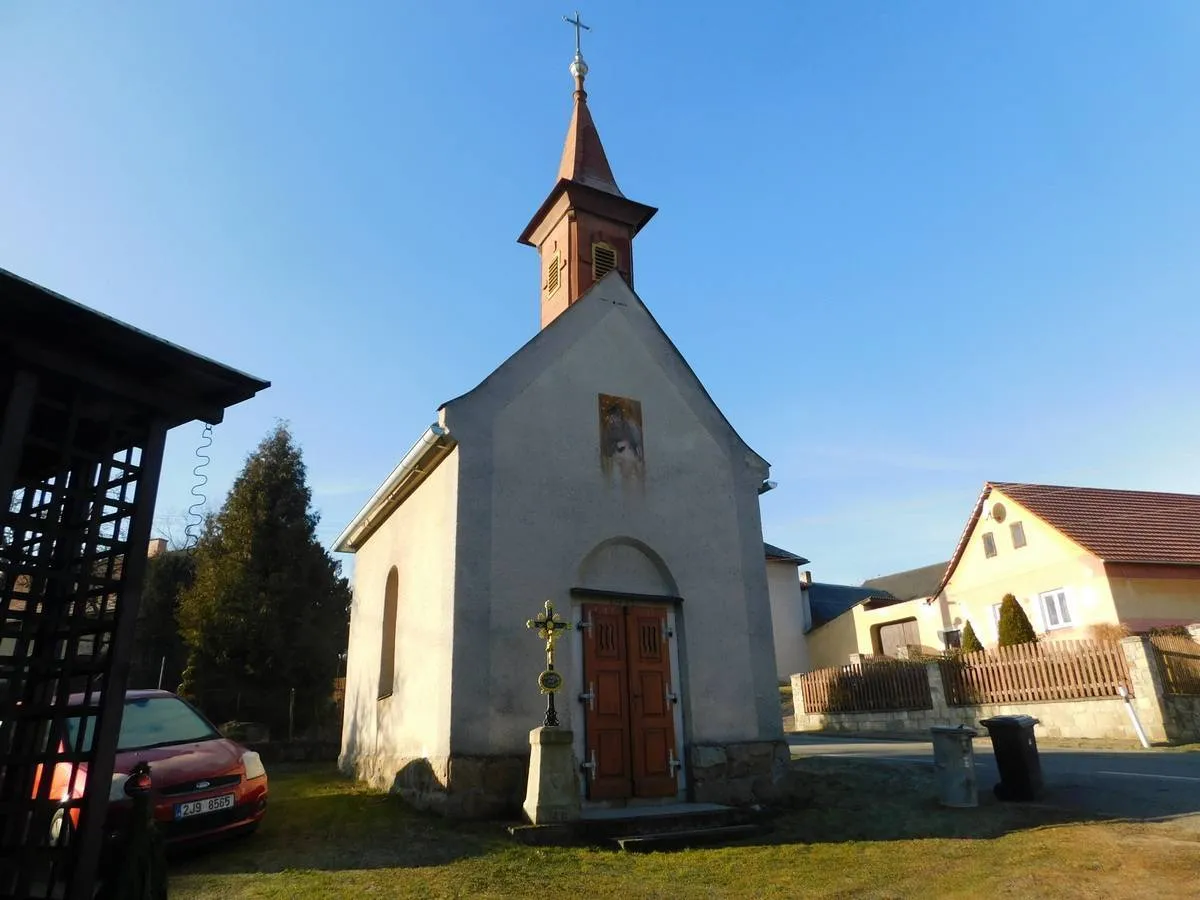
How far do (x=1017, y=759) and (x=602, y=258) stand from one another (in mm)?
11862

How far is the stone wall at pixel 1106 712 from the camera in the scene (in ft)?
52.4

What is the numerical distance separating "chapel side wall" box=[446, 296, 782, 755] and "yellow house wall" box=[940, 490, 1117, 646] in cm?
1599

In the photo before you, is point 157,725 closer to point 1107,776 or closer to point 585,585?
point 585,585

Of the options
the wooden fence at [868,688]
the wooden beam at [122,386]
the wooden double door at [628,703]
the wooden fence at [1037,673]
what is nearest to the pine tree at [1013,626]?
the wooden fence at [1037,673]

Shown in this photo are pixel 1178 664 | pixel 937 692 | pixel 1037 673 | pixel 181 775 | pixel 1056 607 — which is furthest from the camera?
pixel 1056 607

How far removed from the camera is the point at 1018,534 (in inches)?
1093

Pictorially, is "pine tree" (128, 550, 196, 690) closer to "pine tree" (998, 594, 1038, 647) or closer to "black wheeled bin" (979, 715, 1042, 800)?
"black wheeled bin" (979, 715, 1042, 800)

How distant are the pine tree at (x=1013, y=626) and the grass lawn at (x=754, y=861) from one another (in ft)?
44.3

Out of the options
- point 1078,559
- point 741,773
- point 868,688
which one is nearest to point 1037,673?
point 868,688

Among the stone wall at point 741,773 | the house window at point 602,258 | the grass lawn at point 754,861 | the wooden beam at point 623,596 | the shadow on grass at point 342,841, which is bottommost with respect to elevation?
the grass lawn at point 754,861

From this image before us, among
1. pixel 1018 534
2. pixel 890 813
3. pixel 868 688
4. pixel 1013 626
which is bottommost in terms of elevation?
pixel 890 813

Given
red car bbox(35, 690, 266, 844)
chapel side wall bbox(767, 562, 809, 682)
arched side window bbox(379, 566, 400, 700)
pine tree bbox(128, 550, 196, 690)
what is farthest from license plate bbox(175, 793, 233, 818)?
chapel side wall bbox(767, 562, 809, 682)

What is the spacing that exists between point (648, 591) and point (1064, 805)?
6.01 metres

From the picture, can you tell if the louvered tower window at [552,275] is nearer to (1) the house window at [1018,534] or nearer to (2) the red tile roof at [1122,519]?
(2) the red tile roof at [1122,519]
